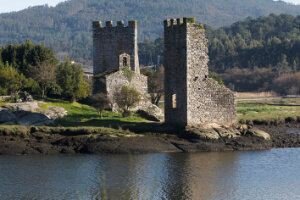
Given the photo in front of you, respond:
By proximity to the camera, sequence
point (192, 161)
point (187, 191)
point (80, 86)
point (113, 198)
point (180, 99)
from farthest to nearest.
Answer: point (80, 86) → point (180, 99) → point (192, 161) → point (187, 191) → point (113, 198)

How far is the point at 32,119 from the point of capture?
112ft

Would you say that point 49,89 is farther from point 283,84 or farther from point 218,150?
point 283,84

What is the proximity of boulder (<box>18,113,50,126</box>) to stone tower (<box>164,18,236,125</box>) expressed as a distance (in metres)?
8.40

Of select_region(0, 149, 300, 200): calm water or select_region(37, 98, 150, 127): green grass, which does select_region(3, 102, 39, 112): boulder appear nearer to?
select_region(37, 98, 150, 127): green grass

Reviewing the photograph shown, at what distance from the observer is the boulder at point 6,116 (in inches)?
1328

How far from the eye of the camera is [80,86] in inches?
1630

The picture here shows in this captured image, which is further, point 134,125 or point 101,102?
point 101,102

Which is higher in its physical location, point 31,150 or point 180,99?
point 180,99

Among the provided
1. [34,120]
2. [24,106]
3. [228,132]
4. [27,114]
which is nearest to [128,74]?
[24,106]

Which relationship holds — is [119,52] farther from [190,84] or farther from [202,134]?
[202,134]

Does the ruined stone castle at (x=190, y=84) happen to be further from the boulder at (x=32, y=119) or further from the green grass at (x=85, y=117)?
the boulder at (x=32, y=119)

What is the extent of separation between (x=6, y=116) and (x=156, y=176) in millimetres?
13374

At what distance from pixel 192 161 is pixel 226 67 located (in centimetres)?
8673

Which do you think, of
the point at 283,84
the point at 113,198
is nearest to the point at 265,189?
the point at 113,198
